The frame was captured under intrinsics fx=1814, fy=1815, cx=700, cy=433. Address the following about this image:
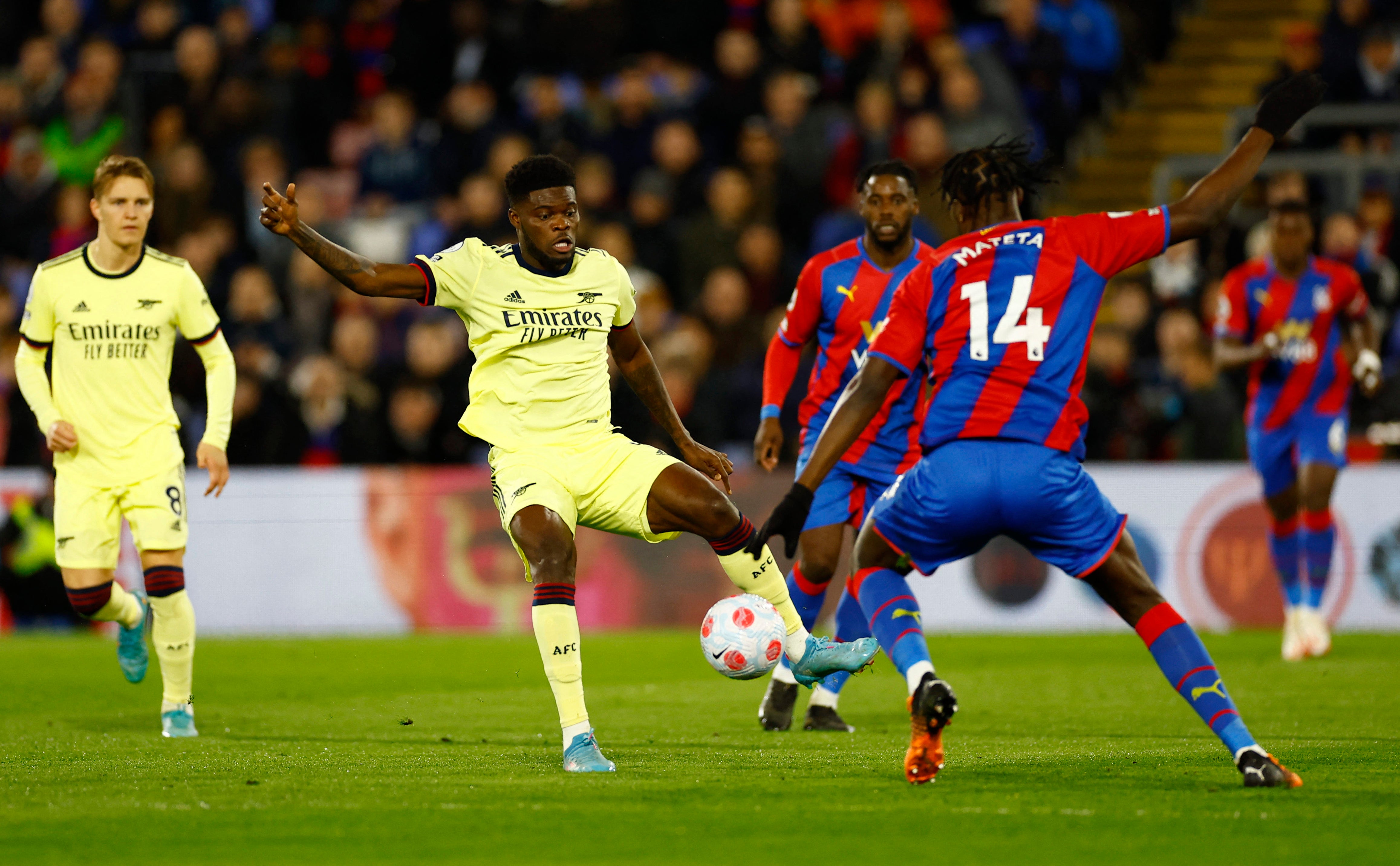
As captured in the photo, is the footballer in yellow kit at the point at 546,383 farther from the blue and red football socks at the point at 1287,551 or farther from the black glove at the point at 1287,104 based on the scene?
the blue and red football socks at the point at 1287,551

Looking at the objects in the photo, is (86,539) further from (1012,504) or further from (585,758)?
(1012,504)

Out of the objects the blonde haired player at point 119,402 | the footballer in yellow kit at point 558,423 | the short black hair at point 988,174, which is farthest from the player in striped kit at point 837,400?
the blonde haired player at point 119,402

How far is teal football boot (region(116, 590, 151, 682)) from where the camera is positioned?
8.86m

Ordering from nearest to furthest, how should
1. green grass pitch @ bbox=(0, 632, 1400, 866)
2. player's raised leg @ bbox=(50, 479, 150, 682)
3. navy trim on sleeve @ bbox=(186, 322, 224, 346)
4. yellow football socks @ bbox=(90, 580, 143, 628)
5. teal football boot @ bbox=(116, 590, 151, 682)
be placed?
green grass pitch @ bbox=(0, 632, 1400, 866) < player's raised leg @ bbox=(50, 479, 150, 682) < navy trim on sleeve @ bbox=(186, 322, 224, 346) < yellow football socks @ bbox=(90, 580, 143, 628) < teal football boot @ bbox=(116, 590, 151, 682)

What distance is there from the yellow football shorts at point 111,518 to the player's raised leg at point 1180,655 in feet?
14.0

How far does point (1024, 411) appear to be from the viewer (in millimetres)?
6020

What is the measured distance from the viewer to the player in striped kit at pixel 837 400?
322 inches

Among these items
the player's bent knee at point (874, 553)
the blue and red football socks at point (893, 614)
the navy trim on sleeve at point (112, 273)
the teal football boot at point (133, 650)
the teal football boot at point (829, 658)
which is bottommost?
the teal football boot at point (133, 650)

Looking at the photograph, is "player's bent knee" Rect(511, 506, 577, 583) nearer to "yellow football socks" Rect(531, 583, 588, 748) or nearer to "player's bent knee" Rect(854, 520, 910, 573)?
"yellow football socks" Rect(531, 583, 588, 748)

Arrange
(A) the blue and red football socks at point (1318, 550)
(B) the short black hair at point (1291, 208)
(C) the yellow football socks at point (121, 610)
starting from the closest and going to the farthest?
(C) the yellow football socks at point (121, 610)
(B) the short black hair at point (1291, 208)
(A) the blue and red football socks at point (1318, 550)

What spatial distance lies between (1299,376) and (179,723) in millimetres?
7190

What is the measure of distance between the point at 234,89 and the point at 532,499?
11931 millimetres

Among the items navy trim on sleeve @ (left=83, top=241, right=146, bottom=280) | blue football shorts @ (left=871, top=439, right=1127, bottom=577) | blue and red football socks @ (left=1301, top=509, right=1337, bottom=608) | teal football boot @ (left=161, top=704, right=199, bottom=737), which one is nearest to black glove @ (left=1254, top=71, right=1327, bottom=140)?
blue football shorts @ (left=871, top=439, right=1127, bottom=577)

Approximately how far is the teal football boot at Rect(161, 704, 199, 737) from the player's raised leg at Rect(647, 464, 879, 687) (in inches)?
99.5
